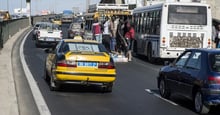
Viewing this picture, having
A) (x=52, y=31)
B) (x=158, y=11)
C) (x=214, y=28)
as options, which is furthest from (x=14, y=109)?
(x=52, y=31)

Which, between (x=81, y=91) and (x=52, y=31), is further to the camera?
(x=52, y=31)

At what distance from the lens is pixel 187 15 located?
25.6m

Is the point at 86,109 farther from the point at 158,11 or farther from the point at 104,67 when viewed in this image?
the point at 158,11

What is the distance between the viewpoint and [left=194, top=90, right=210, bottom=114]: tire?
11449 millimetres

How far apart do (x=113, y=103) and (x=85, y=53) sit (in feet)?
7.15

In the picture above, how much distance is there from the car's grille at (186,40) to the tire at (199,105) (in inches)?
545

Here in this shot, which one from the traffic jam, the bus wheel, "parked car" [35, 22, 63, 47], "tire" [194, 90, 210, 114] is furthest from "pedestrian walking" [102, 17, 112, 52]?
"tire" [194, 90, 210, 114]

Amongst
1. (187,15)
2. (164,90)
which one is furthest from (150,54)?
(164,90)

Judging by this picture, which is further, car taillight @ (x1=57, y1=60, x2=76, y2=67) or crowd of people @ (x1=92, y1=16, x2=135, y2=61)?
crowd of people @ (x1=92, y1=16, x2=135, y2=61)

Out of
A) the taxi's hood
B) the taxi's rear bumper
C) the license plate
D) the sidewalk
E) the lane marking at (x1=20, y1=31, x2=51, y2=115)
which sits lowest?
the lane marking at (x1=20, y1=31, x2=51, y2=115)

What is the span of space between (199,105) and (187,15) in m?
14.3

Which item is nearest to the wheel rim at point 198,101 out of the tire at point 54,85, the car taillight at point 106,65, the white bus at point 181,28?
the car taillight at point 106,65

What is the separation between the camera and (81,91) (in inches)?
610

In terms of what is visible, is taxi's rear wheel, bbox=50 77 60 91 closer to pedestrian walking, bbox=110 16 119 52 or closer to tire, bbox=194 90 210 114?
tire, bbox=194 90 210 114
